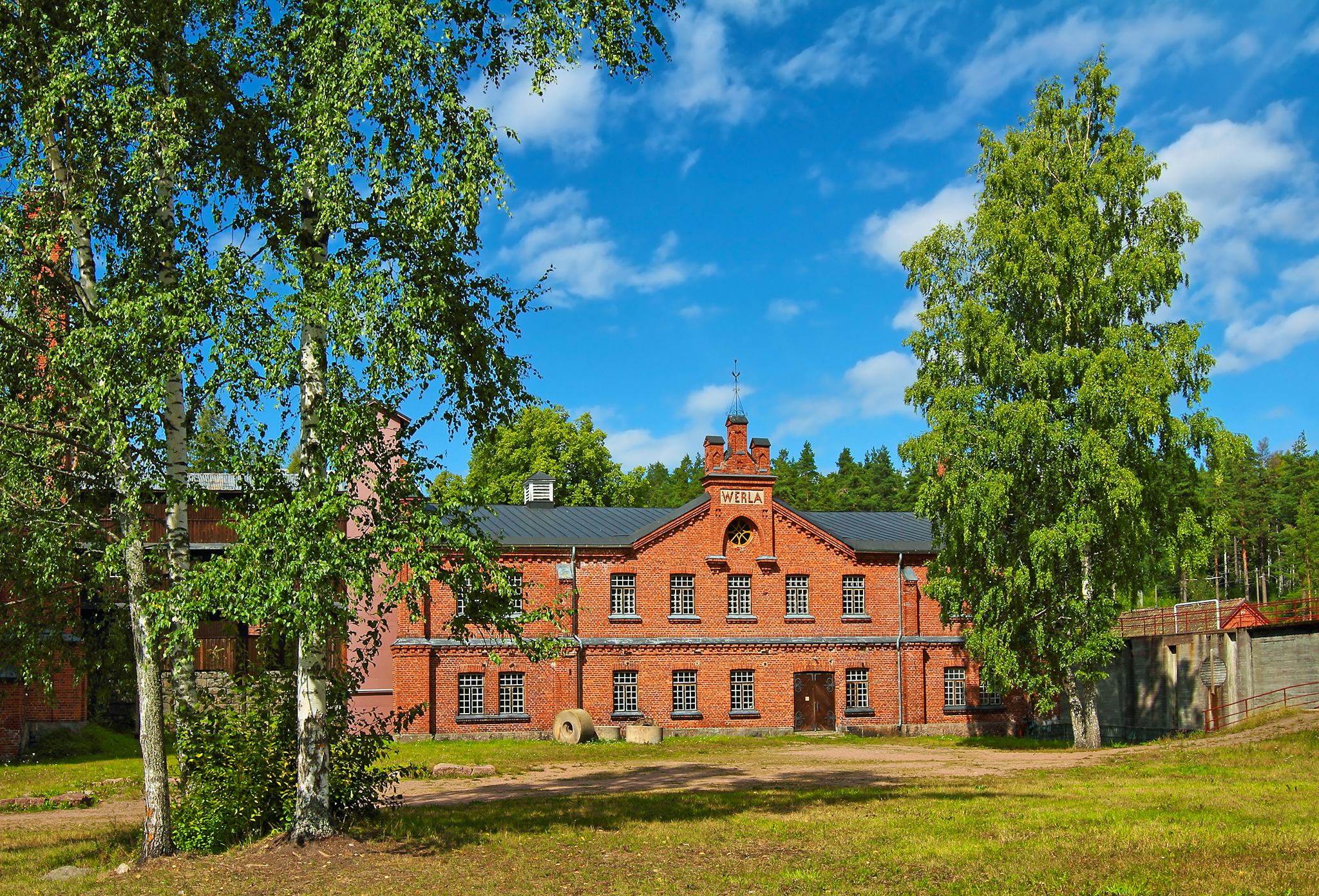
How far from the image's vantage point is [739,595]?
3675cm

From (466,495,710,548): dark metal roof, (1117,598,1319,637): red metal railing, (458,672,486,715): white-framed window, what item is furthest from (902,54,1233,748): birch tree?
(458,672,486,715): white-framed window

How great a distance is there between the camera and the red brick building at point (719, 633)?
34.2 meters

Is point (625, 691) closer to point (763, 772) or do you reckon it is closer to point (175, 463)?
point (763, 772)

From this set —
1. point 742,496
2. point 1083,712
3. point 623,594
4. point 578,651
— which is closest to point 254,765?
point 578,651

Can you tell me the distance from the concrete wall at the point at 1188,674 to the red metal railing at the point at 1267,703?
0.22 meters

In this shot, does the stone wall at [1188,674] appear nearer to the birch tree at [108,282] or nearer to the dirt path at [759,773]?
the dirt path at [759,773]

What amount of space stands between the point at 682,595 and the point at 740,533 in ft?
9.51

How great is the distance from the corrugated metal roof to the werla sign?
1.31m

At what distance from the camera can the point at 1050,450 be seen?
1115 inches

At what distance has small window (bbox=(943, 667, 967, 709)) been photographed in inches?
1489

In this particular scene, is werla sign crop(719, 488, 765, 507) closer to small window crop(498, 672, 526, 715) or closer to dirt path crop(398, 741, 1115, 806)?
small window crop(498, 672, 526, 715)

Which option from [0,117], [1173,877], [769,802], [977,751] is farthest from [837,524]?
[0,117]

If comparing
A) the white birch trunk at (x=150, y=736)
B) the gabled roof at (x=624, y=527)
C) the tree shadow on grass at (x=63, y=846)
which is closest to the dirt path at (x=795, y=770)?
the tree shadow on grass at (x=63, y=846)

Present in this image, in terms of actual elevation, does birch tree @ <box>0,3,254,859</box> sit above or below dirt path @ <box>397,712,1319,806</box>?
above
